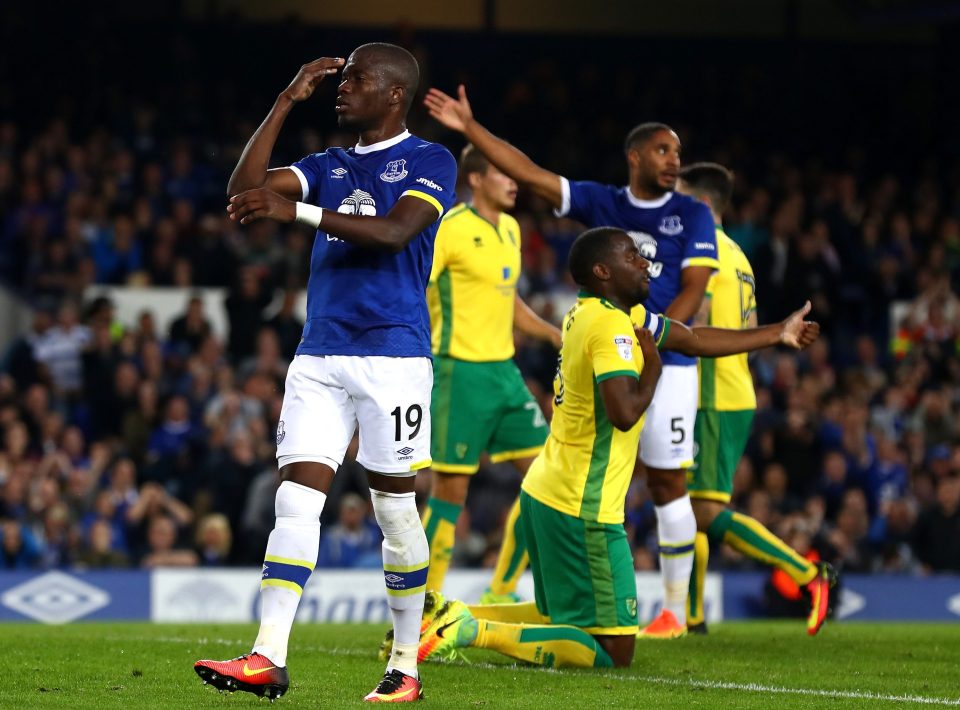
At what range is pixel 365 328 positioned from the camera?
618cm

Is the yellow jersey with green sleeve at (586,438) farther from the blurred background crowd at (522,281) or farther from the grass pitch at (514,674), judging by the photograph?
the blurred background crowd at (522,281)

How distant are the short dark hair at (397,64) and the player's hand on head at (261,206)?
862 mm

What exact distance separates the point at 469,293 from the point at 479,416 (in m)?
0.73

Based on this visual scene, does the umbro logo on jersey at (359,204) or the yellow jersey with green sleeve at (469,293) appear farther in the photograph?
the yellow jersey with green sleeve at (469,293)

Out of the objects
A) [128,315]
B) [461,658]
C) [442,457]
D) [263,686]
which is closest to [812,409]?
[128,315]

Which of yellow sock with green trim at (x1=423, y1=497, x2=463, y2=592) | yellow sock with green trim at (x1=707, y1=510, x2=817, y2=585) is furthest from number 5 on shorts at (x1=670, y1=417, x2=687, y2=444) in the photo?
yellow sock with green trim at (x1=423, y1=497, x2=463, y2=592)

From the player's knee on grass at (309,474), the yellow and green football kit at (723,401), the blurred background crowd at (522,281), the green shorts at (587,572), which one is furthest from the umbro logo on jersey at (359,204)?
the blurred background crowd at (522,281)

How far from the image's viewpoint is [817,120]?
25.2 m

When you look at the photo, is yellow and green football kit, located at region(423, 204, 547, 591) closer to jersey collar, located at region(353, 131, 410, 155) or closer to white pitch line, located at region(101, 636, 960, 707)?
white pitch line, located at region(101, 636, 960, 707)

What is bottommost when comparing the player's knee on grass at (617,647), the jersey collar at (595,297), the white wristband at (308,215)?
the player's knee on grass at (617,647)

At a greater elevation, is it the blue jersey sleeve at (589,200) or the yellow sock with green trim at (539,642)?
the blue jersey sleeve at (589,200)

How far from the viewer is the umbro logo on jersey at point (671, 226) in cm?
862

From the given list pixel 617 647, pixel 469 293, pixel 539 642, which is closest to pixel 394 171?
pixel 539 642

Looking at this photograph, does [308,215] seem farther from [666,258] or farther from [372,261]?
[666,258]
